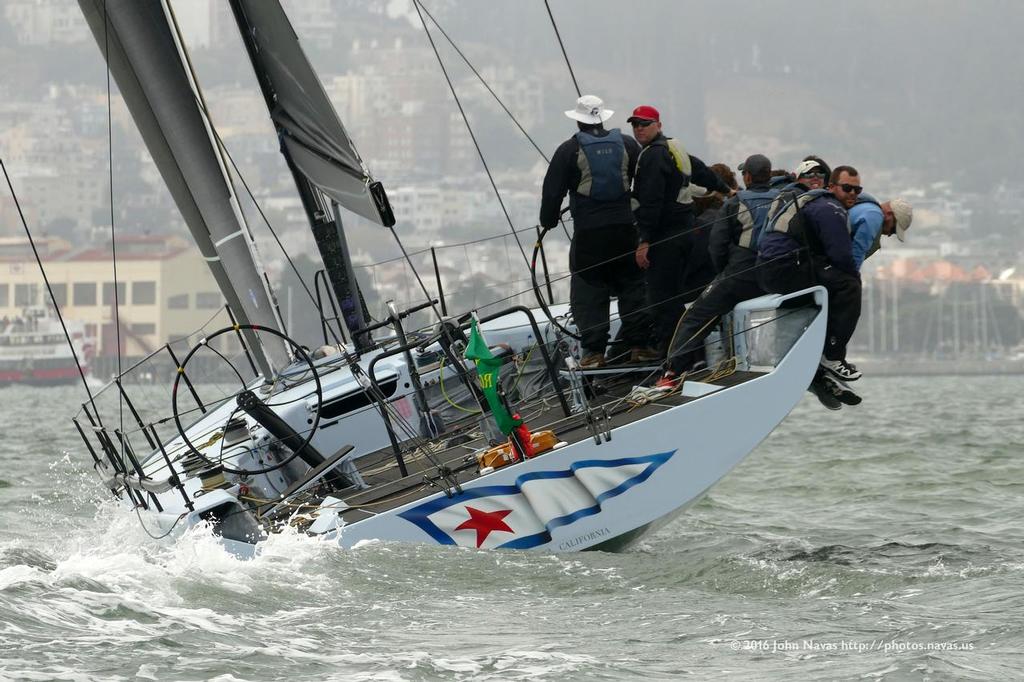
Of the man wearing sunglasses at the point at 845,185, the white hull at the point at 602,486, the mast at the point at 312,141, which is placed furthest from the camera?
the mast at the point at 312,141

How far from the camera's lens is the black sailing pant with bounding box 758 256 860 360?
681 cm

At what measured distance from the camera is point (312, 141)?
8.89 meters

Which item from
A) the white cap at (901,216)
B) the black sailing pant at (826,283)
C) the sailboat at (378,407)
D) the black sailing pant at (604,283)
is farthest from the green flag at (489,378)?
the white cap at (901,216)

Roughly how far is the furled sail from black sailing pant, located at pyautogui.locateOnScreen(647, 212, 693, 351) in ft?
5.63

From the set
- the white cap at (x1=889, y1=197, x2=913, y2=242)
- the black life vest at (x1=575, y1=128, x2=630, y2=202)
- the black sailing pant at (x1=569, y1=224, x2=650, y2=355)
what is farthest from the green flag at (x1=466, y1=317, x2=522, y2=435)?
the white cap at (x1=889, y1=197, x2=913, y2=242)

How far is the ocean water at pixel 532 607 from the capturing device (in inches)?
200

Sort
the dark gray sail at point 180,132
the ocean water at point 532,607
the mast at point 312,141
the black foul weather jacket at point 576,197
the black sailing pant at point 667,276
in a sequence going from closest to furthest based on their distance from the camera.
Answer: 1. the ocean water at point 532,607
2. the black foul weather jacket at point 576,197
3. the black sailing pant at point 667,276
4. the mast at point 312,141
5. the dark gray sail at point 180,132

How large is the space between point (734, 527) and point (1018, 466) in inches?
189

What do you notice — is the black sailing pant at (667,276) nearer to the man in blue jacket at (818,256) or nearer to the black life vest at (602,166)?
the black life vest at (602,166)

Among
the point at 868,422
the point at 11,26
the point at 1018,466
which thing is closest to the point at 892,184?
the point at 11,26

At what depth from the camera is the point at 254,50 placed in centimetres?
922

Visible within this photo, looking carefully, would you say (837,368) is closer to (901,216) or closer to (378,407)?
(901,216)

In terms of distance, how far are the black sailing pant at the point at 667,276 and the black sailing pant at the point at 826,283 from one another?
0.56m

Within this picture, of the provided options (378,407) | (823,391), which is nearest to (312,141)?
(378,407)
